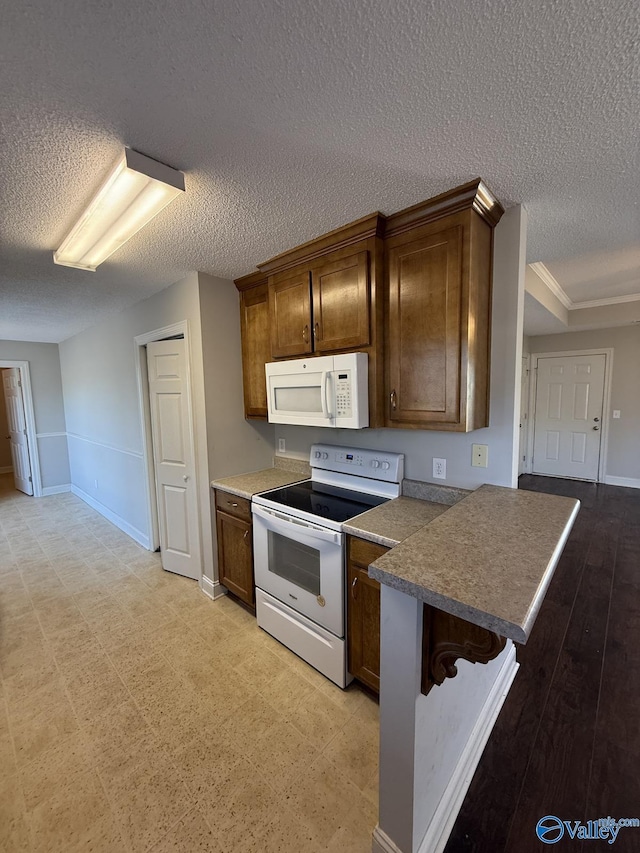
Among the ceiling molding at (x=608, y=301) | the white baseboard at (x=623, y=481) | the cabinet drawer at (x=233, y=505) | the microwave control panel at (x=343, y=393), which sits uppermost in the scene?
the ceiling molding at (x=608, y=301)

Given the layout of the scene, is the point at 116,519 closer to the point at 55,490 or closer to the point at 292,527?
the point at 55,490

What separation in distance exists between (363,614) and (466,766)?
667mm

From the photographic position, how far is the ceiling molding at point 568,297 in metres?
3.08

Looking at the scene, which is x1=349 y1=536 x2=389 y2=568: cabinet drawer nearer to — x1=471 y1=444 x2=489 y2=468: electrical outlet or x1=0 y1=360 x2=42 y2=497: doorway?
x1=471 y1=444 x2=489 y2=468: electrical outlet

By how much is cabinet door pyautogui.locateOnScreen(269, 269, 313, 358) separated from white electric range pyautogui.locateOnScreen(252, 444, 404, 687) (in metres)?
0.72

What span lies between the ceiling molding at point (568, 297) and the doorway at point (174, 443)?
302cm

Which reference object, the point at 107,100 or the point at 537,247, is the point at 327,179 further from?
the point at 537,247

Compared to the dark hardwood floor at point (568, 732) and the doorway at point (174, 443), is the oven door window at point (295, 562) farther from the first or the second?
the dark hardwood floor at point (568, 732)

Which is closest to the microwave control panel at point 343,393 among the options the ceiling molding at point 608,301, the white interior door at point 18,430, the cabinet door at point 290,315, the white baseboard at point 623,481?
the cabinet door at point 290,315

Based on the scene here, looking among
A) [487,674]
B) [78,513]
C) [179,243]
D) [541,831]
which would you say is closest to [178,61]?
[179,243]

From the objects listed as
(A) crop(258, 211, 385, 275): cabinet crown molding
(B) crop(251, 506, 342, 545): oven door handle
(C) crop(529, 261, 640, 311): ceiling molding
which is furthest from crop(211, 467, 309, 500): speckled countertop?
(C) crop(529, 261, 640, 311): ceiling molding

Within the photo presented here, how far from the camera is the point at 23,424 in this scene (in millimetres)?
5539

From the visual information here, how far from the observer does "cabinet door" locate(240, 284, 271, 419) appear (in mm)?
2547

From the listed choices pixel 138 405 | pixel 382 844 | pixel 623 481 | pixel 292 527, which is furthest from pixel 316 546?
pixel 623 481
